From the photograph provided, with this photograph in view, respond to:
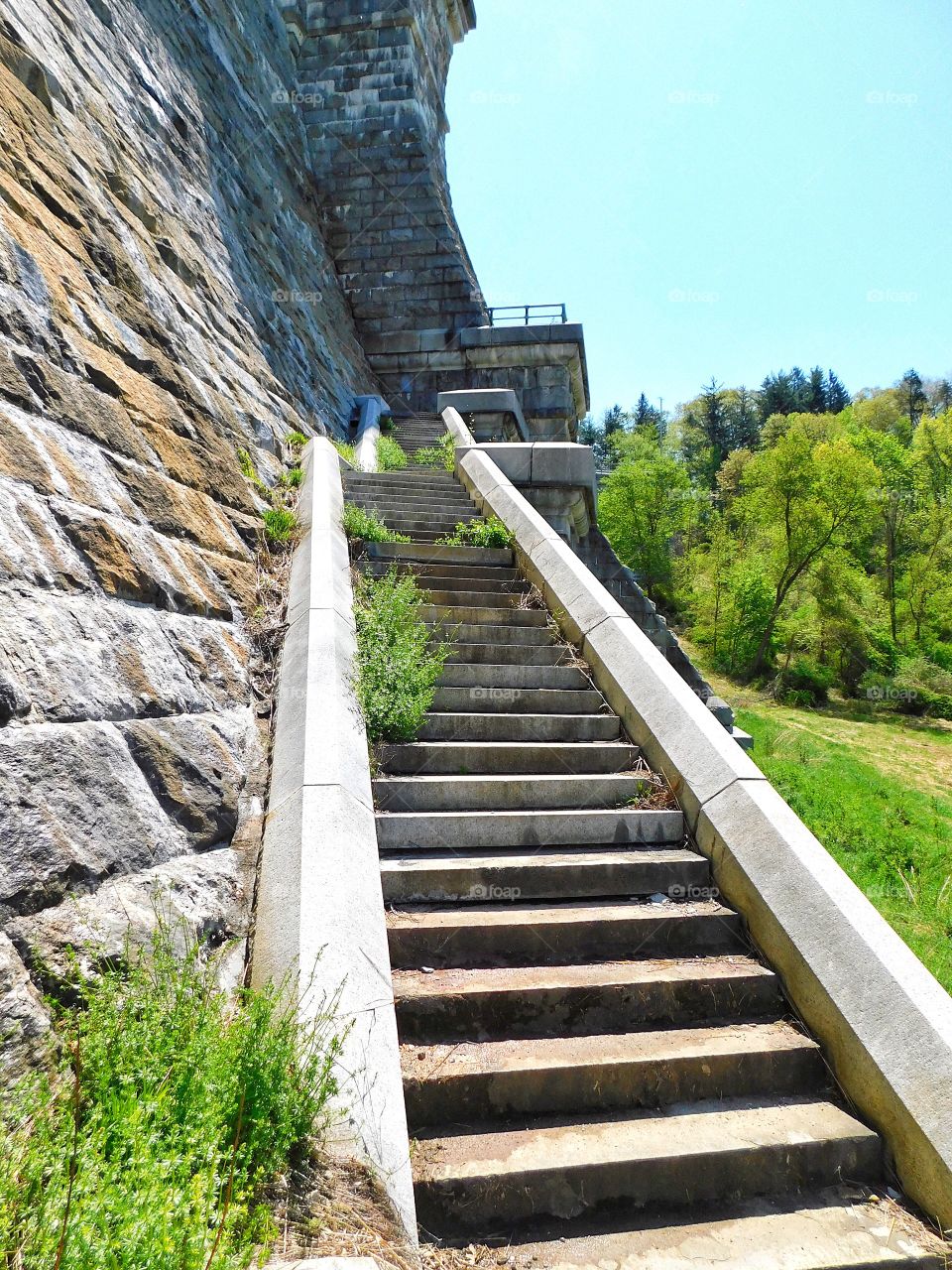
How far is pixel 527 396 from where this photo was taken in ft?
53.1

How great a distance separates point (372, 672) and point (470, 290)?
14550 mm

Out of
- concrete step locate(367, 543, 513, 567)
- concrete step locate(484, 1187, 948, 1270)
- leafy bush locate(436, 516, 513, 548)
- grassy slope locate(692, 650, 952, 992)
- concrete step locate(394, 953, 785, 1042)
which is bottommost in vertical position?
grassy slope locate(692, 650, 952, 992)

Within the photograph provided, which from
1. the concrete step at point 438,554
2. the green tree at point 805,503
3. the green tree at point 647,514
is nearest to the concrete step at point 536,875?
the concrete step at point 438,554

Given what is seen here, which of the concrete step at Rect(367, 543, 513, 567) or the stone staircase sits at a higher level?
the concrete step at Rect(367, 543, 513, 567)

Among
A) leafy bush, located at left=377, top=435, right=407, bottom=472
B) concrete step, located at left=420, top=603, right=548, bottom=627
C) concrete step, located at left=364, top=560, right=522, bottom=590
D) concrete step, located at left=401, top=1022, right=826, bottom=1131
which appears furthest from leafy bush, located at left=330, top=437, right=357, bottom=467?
concrete step, located at left=401, top=1022, right=826, bottom=1131

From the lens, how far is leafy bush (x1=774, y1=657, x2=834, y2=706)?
1145 inches

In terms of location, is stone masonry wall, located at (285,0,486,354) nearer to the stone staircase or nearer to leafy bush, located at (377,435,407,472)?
leafy bush, located at (377,435,407,472)

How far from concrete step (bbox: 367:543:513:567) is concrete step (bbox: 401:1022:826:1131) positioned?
4.83 meters

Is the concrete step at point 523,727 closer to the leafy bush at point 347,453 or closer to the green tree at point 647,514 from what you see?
the leafy bush at point 347,453

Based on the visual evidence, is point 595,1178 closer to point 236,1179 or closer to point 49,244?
point 236,1179

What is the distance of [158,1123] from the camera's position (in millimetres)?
1763

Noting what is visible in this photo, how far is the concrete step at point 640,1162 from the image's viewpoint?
2.51 metres

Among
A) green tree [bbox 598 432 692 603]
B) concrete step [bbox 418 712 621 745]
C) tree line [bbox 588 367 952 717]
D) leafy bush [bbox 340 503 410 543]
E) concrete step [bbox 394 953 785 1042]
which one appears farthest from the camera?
green tree [bbox 598 432 692 603]

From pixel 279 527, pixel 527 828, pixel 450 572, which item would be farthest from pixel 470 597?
pixel 527 828
